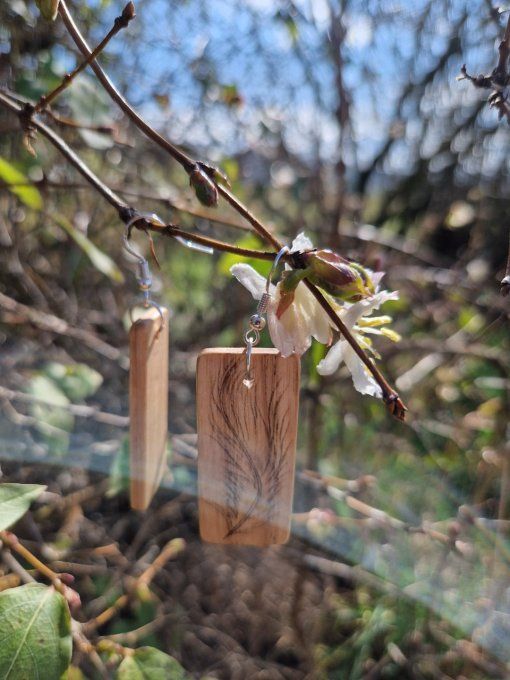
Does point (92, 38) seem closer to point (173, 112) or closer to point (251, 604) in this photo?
point (173, 112)

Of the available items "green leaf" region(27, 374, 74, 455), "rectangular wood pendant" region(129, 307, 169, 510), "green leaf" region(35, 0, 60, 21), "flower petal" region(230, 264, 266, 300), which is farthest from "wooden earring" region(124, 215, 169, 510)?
"green leaf" region(27, 374, 74, 455)

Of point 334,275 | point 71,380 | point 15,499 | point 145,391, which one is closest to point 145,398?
point 145,391

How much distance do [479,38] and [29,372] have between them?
4.07ft

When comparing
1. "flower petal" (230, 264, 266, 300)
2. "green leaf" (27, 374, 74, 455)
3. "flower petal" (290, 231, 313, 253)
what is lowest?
"green leaf" (27, 374, 74, 455)

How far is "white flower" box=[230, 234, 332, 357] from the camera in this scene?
1.64 feet

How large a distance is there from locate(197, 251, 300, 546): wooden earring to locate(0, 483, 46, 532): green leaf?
0.15 metres

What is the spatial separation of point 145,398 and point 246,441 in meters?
0.11

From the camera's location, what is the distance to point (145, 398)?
1.90ft

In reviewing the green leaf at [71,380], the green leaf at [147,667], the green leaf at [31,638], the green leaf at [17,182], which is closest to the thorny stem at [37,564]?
the green leaf at [31,638]

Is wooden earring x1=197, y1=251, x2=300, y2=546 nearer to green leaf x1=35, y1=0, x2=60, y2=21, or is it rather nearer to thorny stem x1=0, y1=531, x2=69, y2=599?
thorny stem x1=0, y1=531, x2=69, y2=599

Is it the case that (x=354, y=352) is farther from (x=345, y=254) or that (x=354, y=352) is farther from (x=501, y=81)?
(x=345, y=254)

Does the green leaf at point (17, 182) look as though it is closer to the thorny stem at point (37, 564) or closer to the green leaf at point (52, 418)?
the green leaf at point (52, 418)

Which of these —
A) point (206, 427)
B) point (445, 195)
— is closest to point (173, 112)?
point (445, 195)

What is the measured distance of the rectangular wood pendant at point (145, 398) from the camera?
0.57 metres
